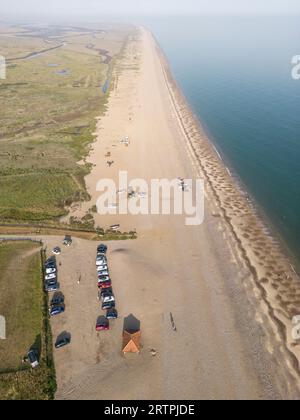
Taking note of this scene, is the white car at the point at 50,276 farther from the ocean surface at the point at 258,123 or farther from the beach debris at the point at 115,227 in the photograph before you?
the ocean surface at the point at 258,123

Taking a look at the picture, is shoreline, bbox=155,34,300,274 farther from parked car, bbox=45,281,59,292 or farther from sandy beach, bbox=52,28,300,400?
parked car, bbox=45,281,59,292

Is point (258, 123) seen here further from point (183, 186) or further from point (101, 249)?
point (101, 249)

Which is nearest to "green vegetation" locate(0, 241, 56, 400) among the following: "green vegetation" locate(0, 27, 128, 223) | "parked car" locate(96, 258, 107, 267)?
"parked car" locate(96, 258, 107, 267)

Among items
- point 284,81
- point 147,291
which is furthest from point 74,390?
point 284,81

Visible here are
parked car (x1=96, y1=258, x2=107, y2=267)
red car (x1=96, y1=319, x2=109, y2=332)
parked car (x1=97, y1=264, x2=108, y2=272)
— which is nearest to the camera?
red car (x1=96, y1=319, x2=109, y2=332)

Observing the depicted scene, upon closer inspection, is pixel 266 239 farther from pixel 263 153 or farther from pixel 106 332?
pixel 263 153

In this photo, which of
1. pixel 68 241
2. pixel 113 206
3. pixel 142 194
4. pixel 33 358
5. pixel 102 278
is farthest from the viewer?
pixel 142 194

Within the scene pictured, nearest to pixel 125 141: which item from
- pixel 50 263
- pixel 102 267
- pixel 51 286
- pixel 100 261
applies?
pixel 100 261
